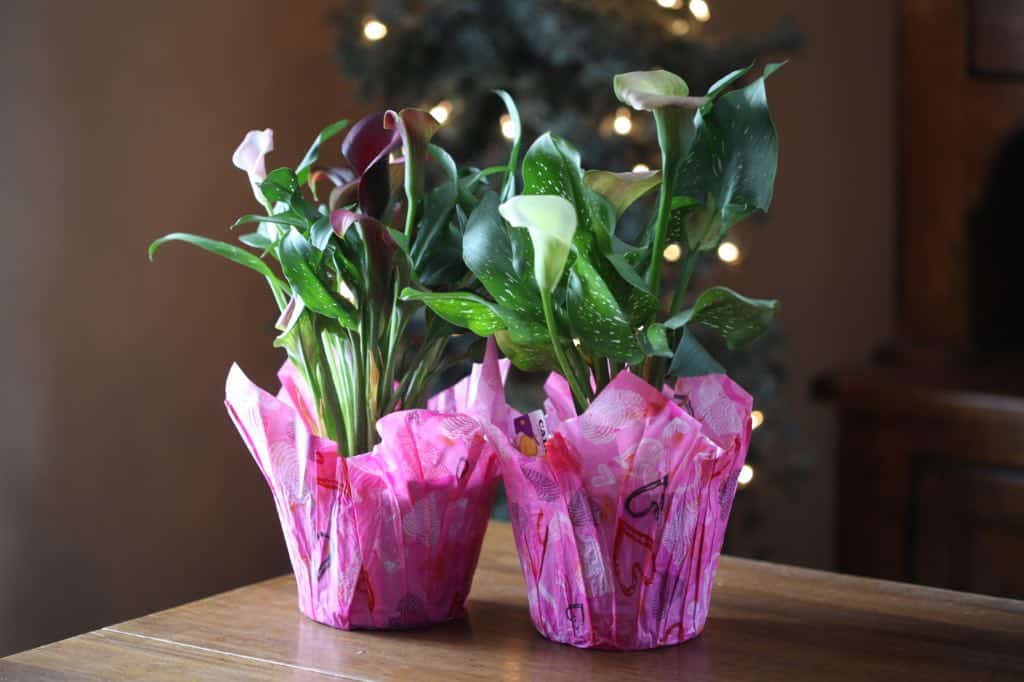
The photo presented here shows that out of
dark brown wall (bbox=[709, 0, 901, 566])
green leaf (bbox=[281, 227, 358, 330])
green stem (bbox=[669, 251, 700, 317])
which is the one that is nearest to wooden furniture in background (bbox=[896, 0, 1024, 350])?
dark brown wall (bbox=[709, 0, 901, 566])

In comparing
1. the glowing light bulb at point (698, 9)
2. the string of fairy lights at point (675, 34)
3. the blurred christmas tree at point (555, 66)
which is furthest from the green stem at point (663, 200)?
the glowing light bulb at point (698, 9)

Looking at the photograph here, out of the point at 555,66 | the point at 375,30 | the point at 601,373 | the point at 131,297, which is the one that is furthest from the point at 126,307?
the point at 601,373

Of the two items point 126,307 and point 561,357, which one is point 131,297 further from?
point 561,357

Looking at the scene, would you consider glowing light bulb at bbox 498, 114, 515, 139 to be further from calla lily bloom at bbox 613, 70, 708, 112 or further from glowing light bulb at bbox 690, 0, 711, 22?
calla lily bloom at bbox 613, 70, 708, 112

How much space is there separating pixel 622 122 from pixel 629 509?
1.17m

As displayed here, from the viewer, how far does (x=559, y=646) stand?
664mm

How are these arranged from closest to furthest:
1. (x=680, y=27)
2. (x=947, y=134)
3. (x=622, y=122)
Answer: (x=622, y=122)
(x=680, y=27)
(x=947, y=134)

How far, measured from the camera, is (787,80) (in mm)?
2389

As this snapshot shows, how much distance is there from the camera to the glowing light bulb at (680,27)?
180 cm

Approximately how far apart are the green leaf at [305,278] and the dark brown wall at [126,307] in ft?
3.37

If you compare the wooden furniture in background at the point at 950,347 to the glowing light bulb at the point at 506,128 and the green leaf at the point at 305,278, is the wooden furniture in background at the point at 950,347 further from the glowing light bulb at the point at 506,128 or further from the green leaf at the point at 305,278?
the green leaf at the point at 305,278

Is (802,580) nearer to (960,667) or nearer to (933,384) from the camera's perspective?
(960,667)

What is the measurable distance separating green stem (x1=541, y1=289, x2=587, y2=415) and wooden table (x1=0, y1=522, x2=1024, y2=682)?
0.44 ft

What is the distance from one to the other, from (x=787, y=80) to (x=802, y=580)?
5.80 feet
